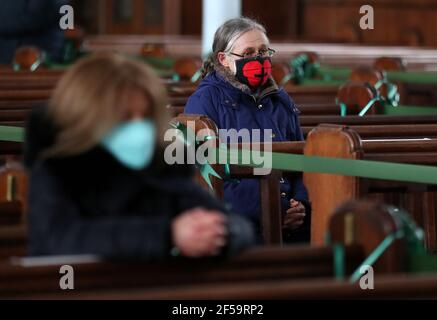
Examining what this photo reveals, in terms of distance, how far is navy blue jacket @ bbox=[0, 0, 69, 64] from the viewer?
8953 millimetres

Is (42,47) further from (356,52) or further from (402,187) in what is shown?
(402,187)

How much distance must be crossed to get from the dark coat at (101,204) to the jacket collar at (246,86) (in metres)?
1.95

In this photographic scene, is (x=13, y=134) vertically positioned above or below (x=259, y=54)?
below

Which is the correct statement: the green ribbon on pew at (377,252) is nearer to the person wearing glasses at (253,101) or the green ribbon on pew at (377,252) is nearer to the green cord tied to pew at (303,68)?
the person wearing glasses at (253,101)

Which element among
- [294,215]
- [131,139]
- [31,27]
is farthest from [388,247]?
[31,27]

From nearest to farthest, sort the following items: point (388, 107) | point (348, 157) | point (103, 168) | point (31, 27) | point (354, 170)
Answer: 1. point (103, 168)
2. point (354, 170)
3. point (348, 157)
4. point (388, 107)
5. point (31, 27)

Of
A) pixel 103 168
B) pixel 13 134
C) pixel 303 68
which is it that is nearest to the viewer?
pixel 103 168

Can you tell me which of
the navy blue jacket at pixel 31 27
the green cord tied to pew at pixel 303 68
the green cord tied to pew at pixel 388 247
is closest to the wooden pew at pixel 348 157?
the green cord tied to pew at pixel 388 247

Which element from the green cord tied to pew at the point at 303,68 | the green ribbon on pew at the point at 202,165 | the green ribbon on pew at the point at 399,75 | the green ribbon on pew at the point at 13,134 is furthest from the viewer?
the green cord tied to pew at the point at 303,68

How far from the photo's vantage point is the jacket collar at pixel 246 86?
4574 mm

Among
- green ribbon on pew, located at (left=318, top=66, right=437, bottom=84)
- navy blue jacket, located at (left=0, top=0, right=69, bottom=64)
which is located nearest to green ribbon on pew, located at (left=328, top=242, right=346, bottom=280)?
green ribbon on pew, located at (left=318, top=66, right=437, bottom=84)

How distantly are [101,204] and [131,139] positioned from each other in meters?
0.15

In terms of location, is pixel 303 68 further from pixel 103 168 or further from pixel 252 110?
pixel 103 168

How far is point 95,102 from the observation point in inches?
99.0
